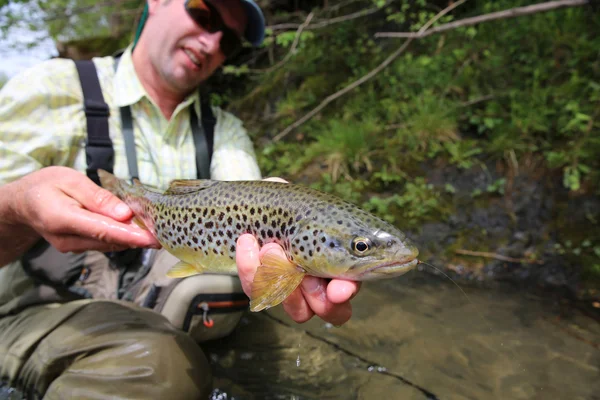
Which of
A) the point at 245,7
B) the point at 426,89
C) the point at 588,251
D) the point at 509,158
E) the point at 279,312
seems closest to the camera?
the point at 245,7

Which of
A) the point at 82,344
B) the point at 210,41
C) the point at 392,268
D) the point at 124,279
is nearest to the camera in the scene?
the point at 392,268

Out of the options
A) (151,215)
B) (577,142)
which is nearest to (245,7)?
(151,215)

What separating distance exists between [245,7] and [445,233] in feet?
10.3

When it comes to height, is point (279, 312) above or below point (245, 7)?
below

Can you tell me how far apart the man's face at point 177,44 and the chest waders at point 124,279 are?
432 mm

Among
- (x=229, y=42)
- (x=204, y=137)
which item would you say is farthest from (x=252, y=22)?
(x=204, y=137)

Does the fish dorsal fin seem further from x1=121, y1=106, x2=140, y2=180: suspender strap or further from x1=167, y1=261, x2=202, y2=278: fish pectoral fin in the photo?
x1=121, y1=106, x2=140, y2=180: suspender strap

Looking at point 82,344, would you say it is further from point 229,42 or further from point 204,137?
point 229,42

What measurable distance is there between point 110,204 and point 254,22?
7.10ft

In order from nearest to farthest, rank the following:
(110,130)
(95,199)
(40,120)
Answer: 1. (95,199)
2. (40,120)
3. (110,130)

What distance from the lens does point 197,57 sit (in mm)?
2982

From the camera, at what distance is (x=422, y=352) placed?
292cm

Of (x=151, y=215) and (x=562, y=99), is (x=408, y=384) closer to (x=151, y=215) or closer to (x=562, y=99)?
(x=151, y=215)

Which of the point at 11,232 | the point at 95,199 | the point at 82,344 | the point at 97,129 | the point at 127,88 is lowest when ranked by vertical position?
the point at 82,344
